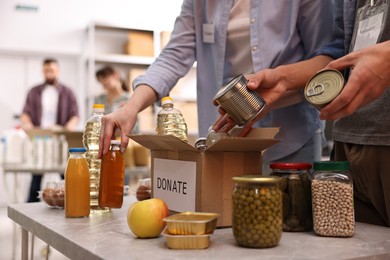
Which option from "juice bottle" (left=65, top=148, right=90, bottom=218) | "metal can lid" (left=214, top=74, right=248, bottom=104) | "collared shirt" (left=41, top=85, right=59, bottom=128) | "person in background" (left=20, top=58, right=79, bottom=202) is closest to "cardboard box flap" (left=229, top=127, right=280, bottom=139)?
"metal can lid" (left=214, top=74, right=248, bottom=104)

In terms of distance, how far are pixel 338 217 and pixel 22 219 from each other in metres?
0.85

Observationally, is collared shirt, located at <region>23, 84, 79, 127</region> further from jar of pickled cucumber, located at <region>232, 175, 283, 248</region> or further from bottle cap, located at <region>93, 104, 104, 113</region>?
jar of pickled cucumber, located at <region>232, 175, 283, 248</region>

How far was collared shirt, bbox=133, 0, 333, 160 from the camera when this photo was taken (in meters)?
1.44

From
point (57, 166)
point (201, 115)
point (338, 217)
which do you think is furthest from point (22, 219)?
point (57, 166)

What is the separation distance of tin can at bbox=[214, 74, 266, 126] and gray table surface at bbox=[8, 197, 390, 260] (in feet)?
0.82

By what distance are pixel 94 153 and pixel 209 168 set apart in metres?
0.49

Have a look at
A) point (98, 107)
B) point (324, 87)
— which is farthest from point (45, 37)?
point (324, 87)

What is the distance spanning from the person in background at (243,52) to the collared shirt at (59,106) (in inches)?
181

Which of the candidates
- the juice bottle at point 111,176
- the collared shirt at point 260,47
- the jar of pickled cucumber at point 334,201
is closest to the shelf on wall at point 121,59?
the collared shirt at point 260,47

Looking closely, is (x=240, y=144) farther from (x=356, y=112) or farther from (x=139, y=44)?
(x=139, y=44)

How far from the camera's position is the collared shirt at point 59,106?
19.8 ft

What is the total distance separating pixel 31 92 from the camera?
6.10 meters

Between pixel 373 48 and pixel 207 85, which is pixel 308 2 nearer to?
pixel 207 85

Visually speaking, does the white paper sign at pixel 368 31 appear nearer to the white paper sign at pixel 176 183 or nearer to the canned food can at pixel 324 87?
the canned food can at pixel 324 87
